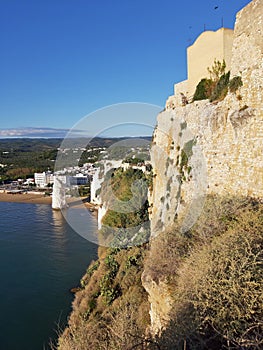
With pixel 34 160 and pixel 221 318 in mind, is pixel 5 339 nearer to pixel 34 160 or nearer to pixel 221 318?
pixel 221 318

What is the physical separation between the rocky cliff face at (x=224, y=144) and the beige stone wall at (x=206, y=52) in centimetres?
135

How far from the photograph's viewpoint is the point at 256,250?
115 inches

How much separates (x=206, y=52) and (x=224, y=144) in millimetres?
3542

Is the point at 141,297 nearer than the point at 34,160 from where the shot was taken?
Yes

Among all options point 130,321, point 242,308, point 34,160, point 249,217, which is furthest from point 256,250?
point 34,160

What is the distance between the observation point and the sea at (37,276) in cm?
954

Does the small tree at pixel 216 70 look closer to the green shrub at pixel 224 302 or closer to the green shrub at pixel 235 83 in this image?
the green shrub at pixel 235 83

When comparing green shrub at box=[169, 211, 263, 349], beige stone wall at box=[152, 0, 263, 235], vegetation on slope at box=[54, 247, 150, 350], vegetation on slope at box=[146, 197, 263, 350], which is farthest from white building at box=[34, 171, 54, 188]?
green shrub at box=[169, 211, 263, 349]

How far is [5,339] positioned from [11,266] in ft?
20.3

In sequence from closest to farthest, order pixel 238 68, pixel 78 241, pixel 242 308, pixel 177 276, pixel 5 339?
pixel 242 308 → pixel 177 276 → pixel 238 68 → pixel 5 339 → pixel 78 241

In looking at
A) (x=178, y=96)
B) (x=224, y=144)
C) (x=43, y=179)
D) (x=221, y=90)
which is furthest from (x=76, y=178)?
(x=224, y=144)

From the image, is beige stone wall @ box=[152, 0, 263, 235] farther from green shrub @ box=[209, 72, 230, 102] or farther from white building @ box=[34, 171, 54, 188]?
white building @ box=[34, 171, 54, 188]

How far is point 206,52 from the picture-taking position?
763cm

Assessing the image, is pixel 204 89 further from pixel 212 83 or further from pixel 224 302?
pixel 224 302
